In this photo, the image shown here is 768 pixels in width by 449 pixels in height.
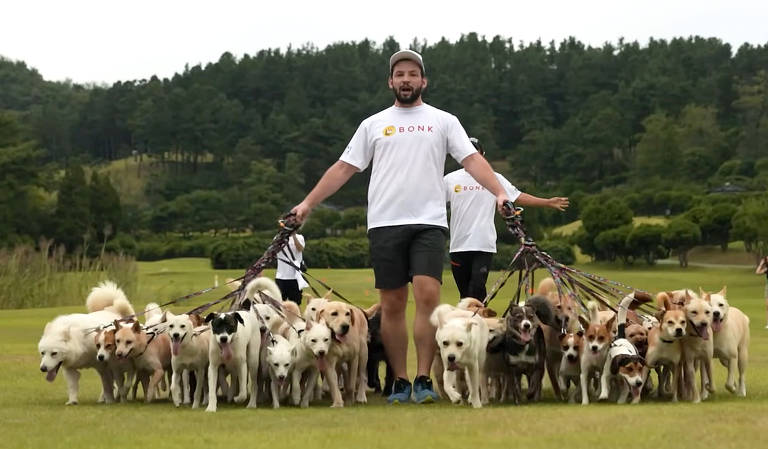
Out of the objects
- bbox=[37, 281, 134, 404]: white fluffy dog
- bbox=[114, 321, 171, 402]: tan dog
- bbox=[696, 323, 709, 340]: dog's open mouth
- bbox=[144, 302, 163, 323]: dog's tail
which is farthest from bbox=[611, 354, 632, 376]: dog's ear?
bbox=[37, 281, 134, 404]: white fluffy dog

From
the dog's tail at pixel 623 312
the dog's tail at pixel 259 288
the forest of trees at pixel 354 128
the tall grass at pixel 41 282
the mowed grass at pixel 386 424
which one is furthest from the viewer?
the forest of trees at pixel 354 128

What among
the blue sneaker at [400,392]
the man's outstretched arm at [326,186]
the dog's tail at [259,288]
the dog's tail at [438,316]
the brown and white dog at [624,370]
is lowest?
the blue sneaker at [400,392]

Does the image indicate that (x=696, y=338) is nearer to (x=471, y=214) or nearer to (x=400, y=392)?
(x=400, y=392)

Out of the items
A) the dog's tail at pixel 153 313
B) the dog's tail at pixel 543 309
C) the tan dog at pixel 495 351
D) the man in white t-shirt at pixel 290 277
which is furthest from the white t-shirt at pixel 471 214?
the man in white t-shirt at pixel 290 277

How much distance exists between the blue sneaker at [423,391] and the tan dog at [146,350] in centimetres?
250

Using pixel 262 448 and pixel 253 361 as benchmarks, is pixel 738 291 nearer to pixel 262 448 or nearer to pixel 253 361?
pixel 253 361

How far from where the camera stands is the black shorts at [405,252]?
33.2 ft

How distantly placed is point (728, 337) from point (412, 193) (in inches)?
115

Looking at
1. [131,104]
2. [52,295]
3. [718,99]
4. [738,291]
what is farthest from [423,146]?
[131,104]

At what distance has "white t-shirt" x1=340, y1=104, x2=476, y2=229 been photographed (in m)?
10.1

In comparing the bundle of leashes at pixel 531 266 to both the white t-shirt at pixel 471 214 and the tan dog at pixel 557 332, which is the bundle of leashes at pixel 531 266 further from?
the white t-shirt at pixel 471 214

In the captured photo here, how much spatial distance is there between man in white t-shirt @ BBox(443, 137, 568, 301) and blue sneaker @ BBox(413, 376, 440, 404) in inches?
86.0

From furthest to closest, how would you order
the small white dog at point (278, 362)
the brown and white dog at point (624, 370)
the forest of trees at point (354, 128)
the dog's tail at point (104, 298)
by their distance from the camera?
the forest of trees at point (354, 128) → the dog's tail at point (104, 298) → the small white dog at point (278, 362) → the brown and white dog at point (624, 370)


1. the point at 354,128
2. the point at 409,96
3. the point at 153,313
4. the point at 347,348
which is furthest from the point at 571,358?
the point at 354,128
